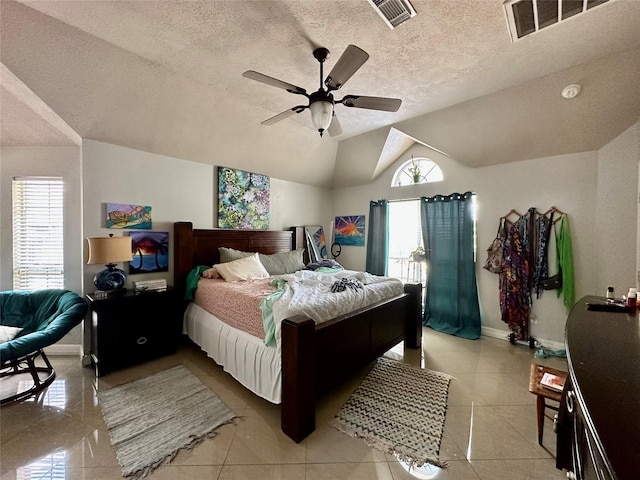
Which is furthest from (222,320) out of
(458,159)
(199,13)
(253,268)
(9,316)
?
(458,159)

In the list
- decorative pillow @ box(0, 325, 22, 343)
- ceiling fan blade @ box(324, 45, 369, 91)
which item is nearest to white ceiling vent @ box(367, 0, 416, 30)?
ceiling fan blade @ box(324, 45, 369, 91)

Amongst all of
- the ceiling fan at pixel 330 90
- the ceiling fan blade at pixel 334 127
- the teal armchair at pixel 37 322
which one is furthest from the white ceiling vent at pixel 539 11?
the teal armchair at pixel 37 322

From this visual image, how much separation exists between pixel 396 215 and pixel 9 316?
509 centimetres

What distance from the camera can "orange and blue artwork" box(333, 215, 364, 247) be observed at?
5000 mm

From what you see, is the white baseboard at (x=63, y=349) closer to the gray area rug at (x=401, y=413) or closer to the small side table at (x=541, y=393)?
the gray area rug at (x=401, y=413)

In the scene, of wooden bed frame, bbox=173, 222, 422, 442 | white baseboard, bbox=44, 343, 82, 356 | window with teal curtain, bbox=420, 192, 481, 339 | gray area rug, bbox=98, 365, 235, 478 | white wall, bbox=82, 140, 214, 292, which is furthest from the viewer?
window with teal curtain, bbox=420, 192, 481, 339

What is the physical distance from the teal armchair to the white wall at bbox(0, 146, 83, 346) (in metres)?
0.37

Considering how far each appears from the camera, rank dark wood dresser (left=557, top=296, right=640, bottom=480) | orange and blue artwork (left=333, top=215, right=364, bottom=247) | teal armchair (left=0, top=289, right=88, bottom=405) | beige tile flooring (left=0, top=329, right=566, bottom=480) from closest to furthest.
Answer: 1. dark wood dresser (left=557, top=296, right=640, bottom=480)
2. beige tile flooring (left=0, top=329, right=566, bottom=480)
3. teal armchair (left=0, top=289, right=88, bottom=405)
4. orange and blue artwork (left=333, top=215, right=364, bottom=247)

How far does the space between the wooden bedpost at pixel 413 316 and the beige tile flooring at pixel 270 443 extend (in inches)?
27.3

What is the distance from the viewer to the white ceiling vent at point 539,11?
5.11ft

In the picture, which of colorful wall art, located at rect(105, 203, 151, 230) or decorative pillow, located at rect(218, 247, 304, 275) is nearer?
colorful wall art, located at rect(105, 203, 151, 230)

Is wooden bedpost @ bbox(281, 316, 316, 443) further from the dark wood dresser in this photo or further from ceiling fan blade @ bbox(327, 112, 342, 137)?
ceiling fan blade @ bbox(327, 112, 342, 137)

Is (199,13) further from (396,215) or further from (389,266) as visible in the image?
(389,266)

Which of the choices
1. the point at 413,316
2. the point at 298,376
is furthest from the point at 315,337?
the point at 413,316
